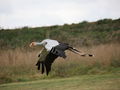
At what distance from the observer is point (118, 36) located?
64.1 ft

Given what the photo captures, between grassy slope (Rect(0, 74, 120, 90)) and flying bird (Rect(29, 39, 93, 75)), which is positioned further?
grassy slope (Rect(0, 74, 120, 90))

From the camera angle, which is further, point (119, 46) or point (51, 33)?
point (51, 33)

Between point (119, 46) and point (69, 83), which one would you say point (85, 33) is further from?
point (69, 83)

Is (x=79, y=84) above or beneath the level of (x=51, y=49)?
beneath

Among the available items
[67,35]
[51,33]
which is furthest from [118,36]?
[51,33]

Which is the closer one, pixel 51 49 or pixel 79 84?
pixel 51 49

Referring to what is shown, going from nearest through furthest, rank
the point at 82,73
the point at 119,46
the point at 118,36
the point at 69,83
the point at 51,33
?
the point at 69,83 → the point at 82,73 → the point at 119,46 → the point at 118,36 → the point at 51,33

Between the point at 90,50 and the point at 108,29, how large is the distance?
895 centimetres

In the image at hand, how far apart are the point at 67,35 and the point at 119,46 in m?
6.80

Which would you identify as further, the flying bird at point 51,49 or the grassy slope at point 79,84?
the grassy slope at point 79,84

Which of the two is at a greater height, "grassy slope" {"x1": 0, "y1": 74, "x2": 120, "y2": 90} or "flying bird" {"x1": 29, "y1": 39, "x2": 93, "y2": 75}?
"flying bird" {"x1": 29, "y1": 39, "x2": 93, "y2": 75}

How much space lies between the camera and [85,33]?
73.4ft

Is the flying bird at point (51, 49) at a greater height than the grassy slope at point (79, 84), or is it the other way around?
the flying bird at point (51, 49)

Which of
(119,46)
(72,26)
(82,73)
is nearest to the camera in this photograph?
(82,73)
